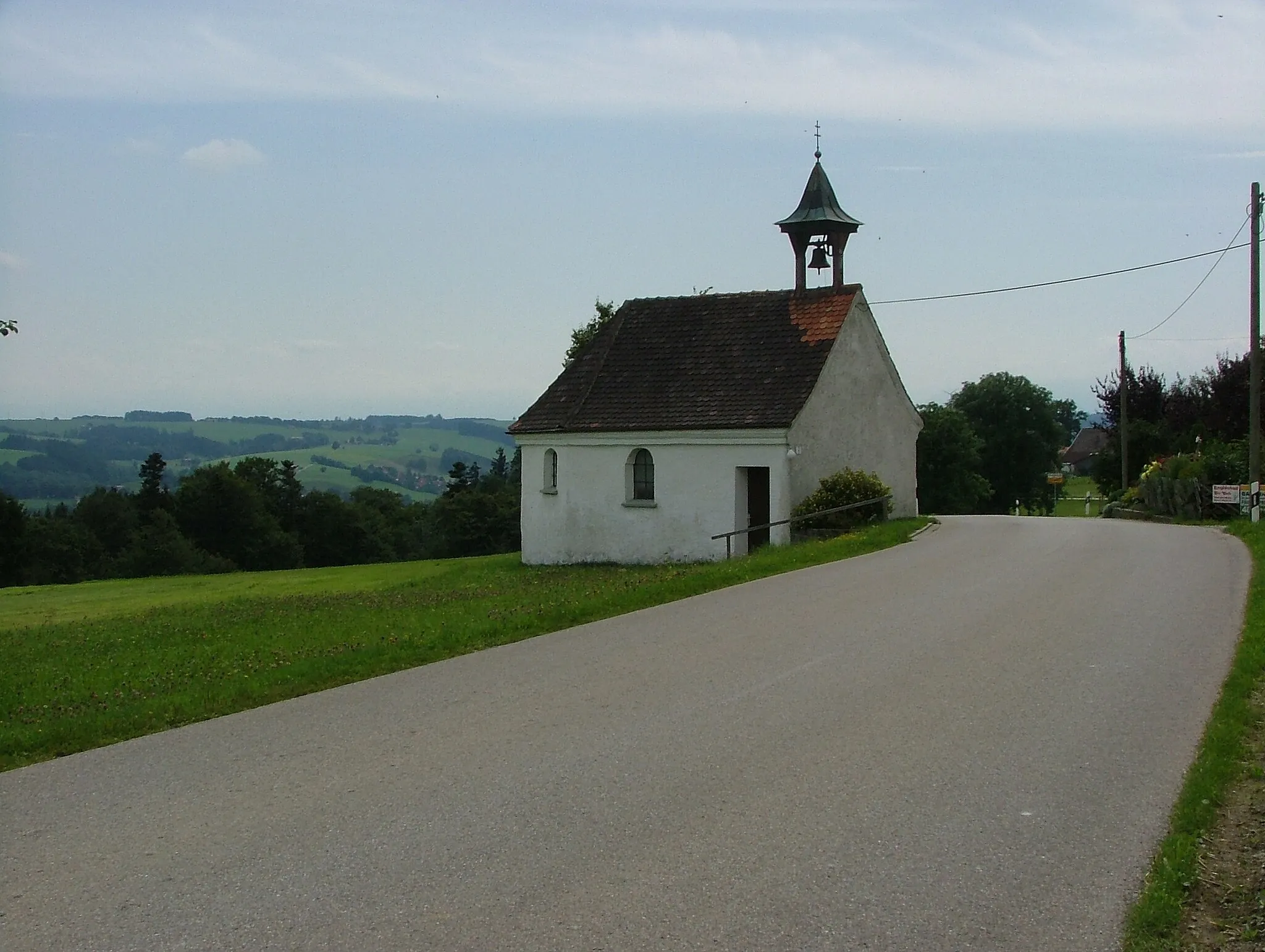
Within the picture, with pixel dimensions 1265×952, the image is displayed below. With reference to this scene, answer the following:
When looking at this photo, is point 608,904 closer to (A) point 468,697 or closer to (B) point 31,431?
(A) point 468,697

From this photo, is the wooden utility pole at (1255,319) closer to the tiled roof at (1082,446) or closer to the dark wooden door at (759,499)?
the dark wooden door at (759,499)

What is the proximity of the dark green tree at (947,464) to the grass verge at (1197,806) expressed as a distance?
64390mm

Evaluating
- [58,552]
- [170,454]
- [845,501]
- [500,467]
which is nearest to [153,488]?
[58,552]

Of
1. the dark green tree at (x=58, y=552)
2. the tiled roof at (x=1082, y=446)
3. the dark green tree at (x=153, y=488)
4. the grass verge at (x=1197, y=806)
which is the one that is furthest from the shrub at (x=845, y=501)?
the tiled roof at (x=1082, y=446)

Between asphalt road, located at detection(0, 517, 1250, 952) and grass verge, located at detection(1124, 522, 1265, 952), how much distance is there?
0.12 m

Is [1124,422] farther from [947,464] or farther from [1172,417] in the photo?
[947,464]

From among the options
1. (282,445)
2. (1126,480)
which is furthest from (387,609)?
(282,445)

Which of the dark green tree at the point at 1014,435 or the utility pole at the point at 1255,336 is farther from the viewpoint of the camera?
the dark green tree at the point at 1014,435

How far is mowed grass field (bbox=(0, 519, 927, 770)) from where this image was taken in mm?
10086

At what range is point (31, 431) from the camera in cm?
14338

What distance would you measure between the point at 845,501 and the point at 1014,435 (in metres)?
61.5

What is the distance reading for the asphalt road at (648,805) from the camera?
18.0 feet

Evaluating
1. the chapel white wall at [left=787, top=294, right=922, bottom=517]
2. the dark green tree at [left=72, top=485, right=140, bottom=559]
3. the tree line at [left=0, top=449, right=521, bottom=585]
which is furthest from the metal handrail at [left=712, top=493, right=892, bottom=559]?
the dark green tree at [left=72, top=485, right=140, bottom=559]

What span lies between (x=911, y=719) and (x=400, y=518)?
110200 millimetres
